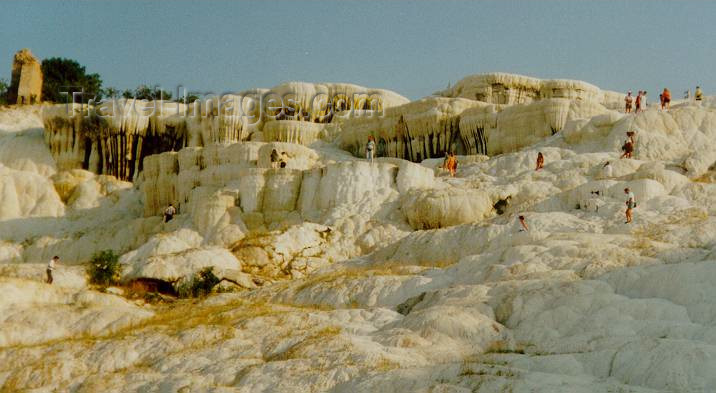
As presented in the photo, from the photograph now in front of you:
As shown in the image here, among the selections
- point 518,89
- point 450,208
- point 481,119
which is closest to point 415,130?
point 481,119

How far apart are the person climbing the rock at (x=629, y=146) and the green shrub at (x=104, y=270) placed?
20.3 meters

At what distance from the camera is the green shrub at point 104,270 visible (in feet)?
88.6

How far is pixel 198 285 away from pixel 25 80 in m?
46.5

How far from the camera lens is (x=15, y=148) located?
51.0 m

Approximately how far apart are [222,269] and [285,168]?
29.4 feet

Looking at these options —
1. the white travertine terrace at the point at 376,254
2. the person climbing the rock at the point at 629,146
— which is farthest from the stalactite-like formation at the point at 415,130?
the person climbing the rock at the point at 629,146

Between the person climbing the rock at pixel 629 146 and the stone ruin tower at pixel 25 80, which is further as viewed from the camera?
the stone ruin tower at pixel 25 80

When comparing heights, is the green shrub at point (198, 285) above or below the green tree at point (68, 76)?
below

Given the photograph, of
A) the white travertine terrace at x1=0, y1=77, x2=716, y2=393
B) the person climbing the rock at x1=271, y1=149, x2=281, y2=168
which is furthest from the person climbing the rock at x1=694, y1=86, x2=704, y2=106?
the person climbing the rock at x1=271, y1=149, x2=281, y2=168

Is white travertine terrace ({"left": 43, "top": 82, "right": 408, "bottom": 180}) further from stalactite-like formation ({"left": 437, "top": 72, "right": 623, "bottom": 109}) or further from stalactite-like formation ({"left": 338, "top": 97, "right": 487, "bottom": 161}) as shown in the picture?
stalactite-like formation ({"left": 437, "top": 72, "right": 623, "bottom": 109})

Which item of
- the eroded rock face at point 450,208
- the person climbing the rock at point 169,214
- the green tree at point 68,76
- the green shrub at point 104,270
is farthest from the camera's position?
the green tree at point 68,76

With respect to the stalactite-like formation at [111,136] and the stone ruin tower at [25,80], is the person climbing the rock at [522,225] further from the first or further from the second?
the stone ruin tower at [25,80]

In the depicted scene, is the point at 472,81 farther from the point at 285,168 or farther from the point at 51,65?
the point at 51,65

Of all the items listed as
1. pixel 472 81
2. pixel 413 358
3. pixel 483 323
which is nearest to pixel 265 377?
pixel 413 358
